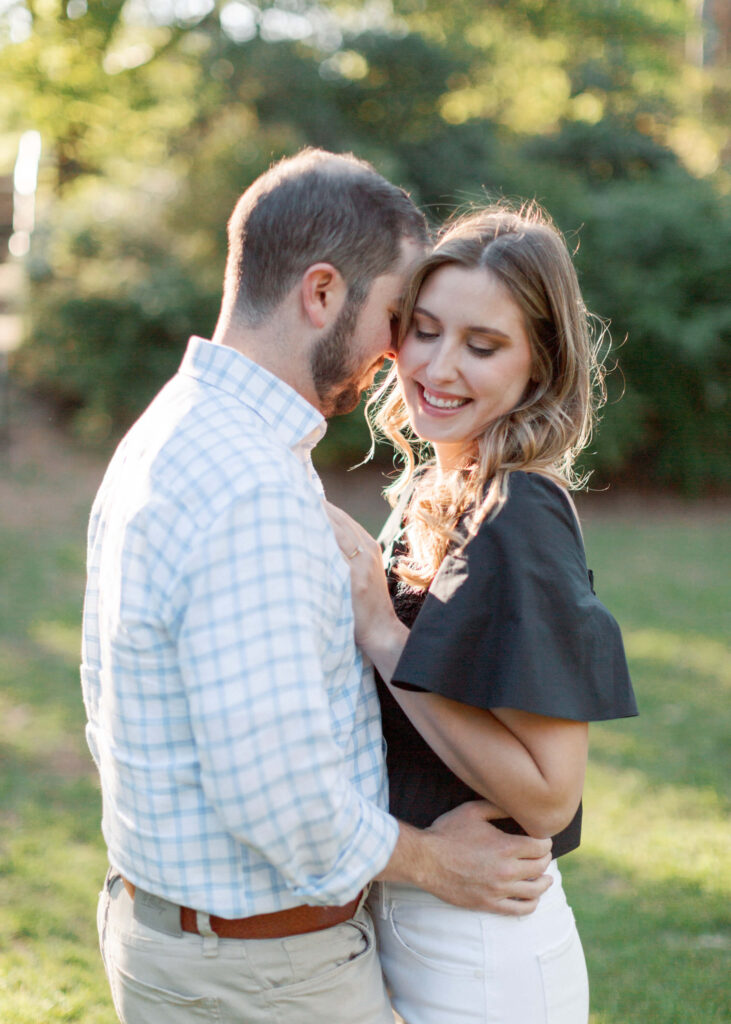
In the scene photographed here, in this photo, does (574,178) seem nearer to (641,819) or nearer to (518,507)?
(641,819)

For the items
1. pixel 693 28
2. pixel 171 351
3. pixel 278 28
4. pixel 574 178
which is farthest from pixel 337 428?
pixel 693 28

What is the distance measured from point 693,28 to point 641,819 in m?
22.1

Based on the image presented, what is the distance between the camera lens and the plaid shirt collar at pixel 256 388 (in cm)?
192

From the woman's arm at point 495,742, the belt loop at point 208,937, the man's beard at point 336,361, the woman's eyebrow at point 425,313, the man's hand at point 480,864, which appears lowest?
the belt loop at point 208,937

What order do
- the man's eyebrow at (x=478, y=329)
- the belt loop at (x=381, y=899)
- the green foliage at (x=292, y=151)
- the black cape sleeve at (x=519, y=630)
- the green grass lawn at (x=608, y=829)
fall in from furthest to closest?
1. the green foliage at (x=292, y=151)
2. the green grass lawn at (x=608, y=829)
3. the man's eyebrow at (x=478, y=329)
4. the belt loop at (x=381, y=899)
5. the black cape sleeve at (x=519, y=630)

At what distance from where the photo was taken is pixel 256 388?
1.92 meters

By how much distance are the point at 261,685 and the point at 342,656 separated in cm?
34

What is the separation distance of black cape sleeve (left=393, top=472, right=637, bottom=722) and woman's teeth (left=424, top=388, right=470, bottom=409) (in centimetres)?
42

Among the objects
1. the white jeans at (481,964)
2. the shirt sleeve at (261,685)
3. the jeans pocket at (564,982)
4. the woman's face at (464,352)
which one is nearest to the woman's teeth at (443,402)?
the woman's face at (464,352)

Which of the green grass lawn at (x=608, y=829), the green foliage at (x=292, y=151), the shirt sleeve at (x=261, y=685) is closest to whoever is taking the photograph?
the shirt sleeve at (x=261, y=685)

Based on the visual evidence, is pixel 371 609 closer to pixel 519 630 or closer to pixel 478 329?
pixel 519 630

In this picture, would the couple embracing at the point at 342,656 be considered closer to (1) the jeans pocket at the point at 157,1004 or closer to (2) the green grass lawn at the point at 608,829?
(1) the jeans pocket at the point at 157,1004

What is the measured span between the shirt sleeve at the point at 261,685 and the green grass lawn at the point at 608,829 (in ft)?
7.94

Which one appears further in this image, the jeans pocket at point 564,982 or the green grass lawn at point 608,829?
the green grass lawn at point 608,829
